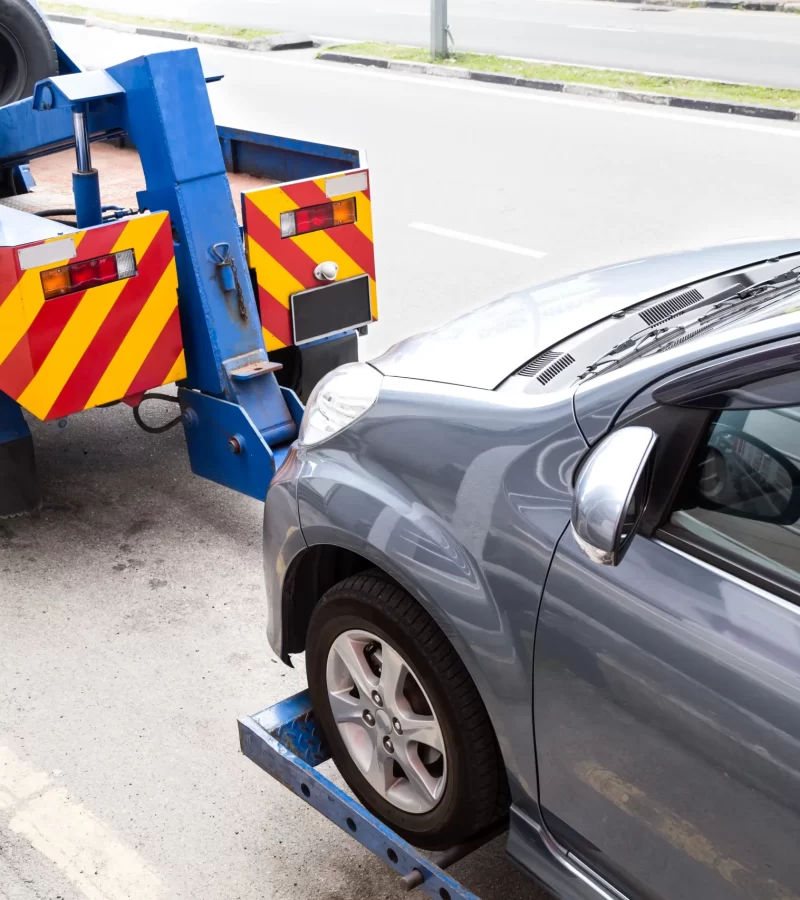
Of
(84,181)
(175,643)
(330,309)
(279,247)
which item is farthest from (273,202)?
(175,643)

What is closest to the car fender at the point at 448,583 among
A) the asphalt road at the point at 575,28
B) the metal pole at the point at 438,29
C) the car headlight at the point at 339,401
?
the car headlight at the point at 339,401

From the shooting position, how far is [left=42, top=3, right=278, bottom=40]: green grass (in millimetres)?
18766

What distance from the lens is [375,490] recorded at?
2.74 metres

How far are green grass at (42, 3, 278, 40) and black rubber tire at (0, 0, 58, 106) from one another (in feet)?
41.9

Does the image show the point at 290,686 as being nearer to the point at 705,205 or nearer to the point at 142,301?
the point at 142,301

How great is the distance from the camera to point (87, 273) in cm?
417

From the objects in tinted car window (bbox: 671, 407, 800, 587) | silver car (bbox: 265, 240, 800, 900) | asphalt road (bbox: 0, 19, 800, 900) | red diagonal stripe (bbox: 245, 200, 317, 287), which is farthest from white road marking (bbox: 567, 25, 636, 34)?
tinted car window (bbox: 671, 407, 800, 587)

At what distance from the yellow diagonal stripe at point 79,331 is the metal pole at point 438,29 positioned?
12.3 m

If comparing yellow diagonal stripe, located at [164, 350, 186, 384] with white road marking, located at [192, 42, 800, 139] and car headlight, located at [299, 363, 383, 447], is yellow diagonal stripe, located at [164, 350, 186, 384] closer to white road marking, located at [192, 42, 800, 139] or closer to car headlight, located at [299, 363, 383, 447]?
car headlight, located at [299, 363, 383, 447]

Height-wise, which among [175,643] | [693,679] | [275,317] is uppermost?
[693,679]

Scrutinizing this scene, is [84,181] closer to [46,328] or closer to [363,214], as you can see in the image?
[46,328]

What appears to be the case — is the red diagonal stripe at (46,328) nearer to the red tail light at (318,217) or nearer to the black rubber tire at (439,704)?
the red tail light at (318,217)

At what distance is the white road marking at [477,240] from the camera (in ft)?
26.8

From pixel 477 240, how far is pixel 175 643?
5.11 meters
